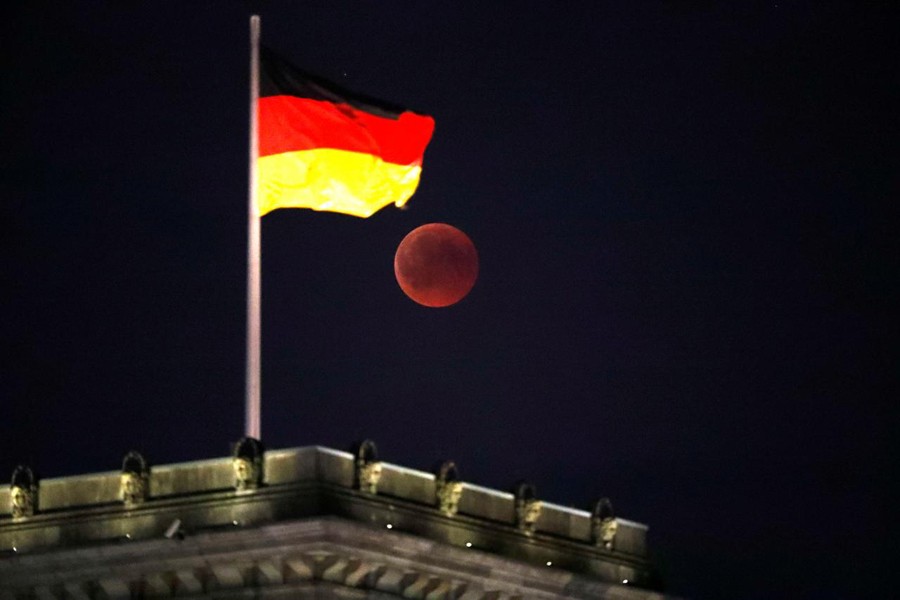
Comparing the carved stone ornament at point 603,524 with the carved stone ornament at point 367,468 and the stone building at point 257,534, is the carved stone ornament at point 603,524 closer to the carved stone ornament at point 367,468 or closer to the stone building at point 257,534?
the stone building at point 257,534

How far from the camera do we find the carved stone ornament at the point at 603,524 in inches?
2975

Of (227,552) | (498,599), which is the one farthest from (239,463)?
(498,599)

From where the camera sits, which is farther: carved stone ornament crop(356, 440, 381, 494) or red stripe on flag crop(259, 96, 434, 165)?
red stripe on flag crop(259, 96, 434, 165)

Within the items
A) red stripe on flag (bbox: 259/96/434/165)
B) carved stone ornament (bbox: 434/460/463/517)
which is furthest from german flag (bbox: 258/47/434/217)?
carved stone ornament (bbox: 434/460/463/517)

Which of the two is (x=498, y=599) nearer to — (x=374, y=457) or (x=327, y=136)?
(x=374, y=457)

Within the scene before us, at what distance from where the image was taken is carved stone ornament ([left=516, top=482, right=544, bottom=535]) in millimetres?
72688

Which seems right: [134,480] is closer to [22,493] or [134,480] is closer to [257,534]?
[22,493]

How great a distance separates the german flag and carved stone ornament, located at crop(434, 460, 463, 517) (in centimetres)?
703

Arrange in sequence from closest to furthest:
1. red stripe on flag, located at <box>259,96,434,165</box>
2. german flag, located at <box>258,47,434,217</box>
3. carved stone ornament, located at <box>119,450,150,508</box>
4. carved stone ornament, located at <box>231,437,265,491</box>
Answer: carved stone ornament, located at <box>119,450,150,508</box> → carved stone ornament, located at <box>231,437,265,491</box> → german flag, located at <box>258,47,434,217</box> → red stripe on flag, located at <box>259,96,434,165</box>

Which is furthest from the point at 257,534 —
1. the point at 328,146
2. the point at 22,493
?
the point at 328,146

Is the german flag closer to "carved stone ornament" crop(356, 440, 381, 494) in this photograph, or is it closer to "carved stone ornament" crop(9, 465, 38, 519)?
"carved stone ornament" crop(356, 440, 381, 494)

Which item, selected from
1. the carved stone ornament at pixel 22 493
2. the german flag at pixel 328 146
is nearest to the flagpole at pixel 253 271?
the german flag at pixel 328 146

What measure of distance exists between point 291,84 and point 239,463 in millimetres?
10965

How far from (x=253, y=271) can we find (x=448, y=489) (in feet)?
23.1
